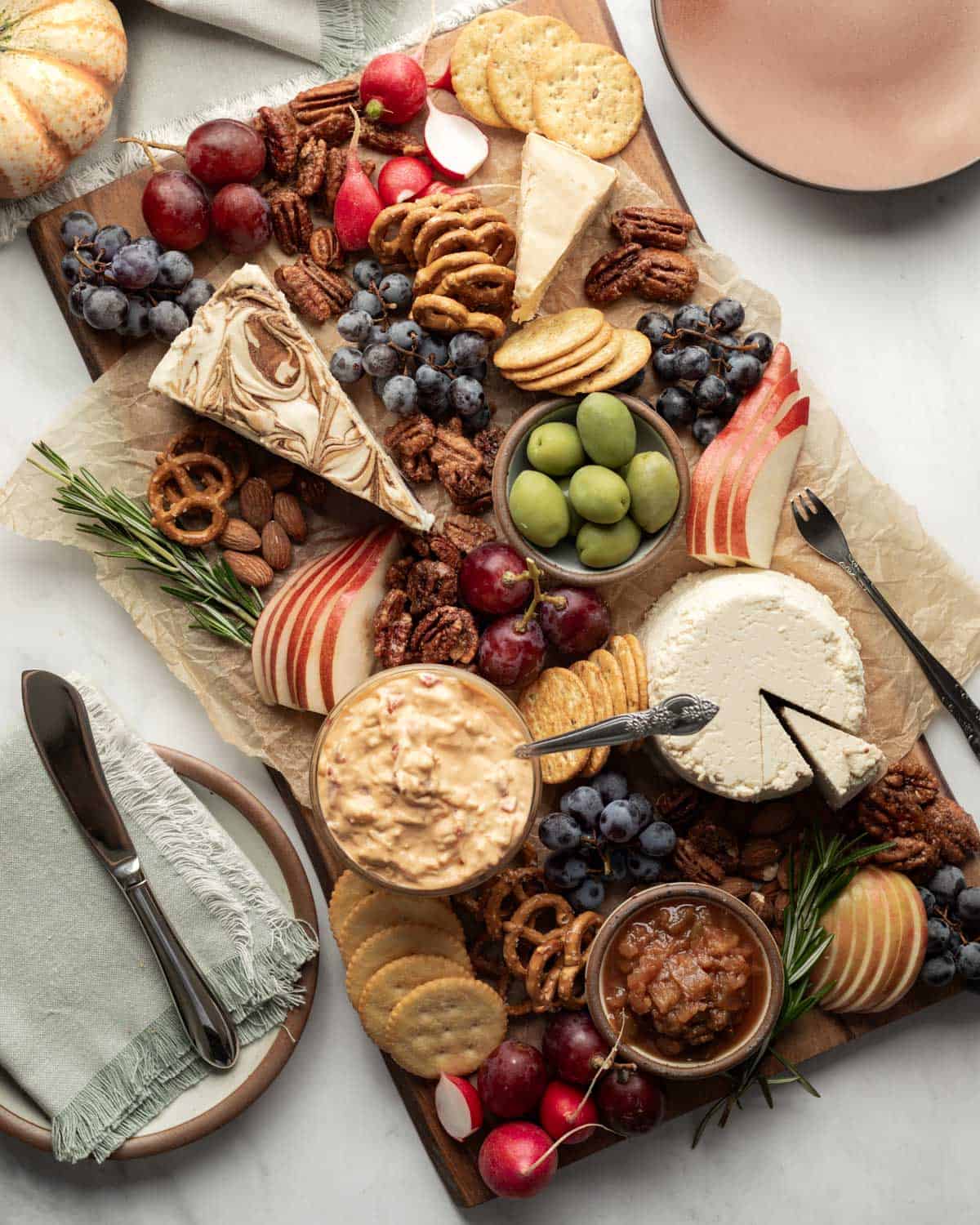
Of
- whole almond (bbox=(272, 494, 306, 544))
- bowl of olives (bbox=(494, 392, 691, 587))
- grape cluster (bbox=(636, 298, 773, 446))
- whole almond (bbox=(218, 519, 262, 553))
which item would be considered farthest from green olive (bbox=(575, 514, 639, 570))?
whole almond (bbox=(218, 519, 262, 553))

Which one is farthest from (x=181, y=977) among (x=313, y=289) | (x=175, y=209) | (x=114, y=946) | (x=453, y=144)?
(x=453, y=144)

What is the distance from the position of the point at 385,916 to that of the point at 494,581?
84 cm

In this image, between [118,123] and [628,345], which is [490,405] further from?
[118,123]

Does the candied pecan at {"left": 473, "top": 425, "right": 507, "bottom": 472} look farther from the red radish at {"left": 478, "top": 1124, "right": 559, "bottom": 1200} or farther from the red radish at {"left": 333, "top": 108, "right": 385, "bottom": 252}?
the red radish at {"left": 478, "top": 1124, "right": 559, "bottom": 1200}

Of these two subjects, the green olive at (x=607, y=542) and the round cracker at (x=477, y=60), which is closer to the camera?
the green olive at (x=607, y=542)

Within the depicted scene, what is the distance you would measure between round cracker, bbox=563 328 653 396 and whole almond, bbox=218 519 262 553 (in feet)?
2.79

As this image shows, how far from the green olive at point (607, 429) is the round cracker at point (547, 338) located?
161mm

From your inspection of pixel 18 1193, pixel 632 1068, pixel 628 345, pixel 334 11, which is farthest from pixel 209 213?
pixel 18 1193

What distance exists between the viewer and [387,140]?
2752 millimetres

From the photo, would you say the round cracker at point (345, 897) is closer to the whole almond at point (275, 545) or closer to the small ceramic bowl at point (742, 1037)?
the small ceramic bowl at point (742, 1037)

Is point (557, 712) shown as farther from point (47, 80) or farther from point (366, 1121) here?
point (47, 80)

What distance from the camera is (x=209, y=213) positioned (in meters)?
2.70

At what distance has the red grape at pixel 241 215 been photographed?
2.65 m

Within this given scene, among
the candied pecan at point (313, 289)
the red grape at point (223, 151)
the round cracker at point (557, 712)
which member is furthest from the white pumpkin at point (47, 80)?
the round cracker at point (557, 712)
